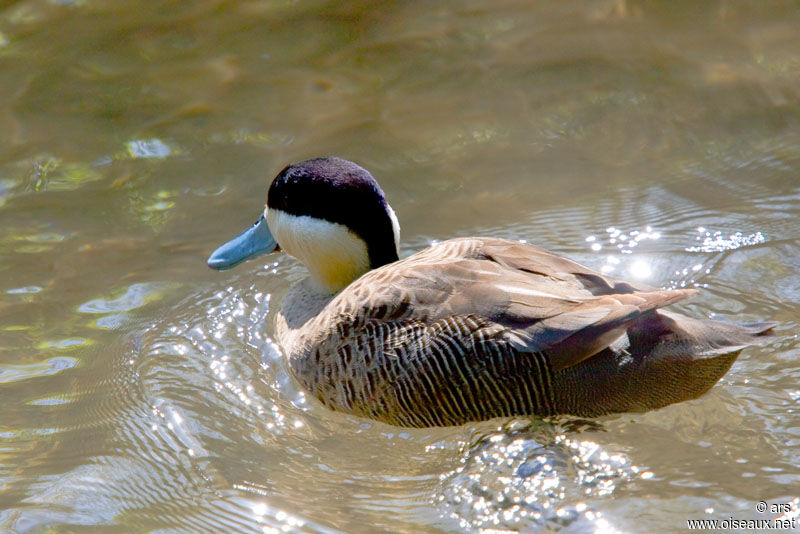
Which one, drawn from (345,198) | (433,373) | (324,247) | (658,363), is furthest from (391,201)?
(658,363)

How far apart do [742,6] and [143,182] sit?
16.9 ft

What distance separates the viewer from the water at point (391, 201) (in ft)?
13.6

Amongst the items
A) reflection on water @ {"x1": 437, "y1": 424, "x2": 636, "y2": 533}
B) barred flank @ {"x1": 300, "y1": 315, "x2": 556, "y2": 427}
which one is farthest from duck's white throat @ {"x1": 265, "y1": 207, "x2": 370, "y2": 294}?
reflection on water @ {"x1": 437, "y1": 424, "x2": 636, "y2": 533}

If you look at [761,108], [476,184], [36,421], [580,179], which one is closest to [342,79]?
[476,184]

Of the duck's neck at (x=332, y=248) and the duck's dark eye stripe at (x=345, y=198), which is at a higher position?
the duck's dark eye stripe at (x=345, y=198)


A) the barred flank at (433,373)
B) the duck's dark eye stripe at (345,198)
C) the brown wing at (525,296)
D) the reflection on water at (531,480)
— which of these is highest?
the duck's dark eye stripe at (345,198)

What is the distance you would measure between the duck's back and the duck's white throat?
0.49m

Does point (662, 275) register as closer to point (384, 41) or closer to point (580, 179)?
point (580, 179)

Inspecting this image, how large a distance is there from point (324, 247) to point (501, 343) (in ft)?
5.10

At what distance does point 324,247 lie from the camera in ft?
17.9

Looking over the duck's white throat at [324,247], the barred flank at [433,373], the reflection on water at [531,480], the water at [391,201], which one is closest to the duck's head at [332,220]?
the duck's white throat at [324,247]

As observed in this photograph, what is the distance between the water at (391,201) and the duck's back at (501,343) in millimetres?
209

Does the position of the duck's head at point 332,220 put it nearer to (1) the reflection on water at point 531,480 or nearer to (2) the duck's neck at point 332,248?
(2) the duck's neck at point 332,248

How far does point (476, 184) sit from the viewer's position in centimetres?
670
